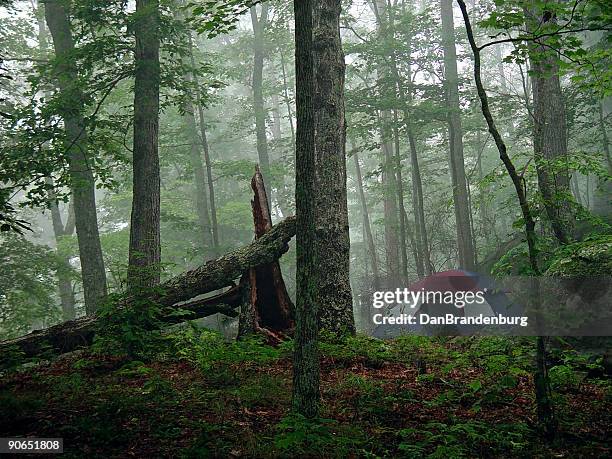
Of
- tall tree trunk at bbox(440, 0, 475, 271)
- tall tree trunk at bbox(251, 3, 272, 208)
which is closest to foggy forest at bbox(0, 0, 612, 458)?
tall tree trunk at bbox(440, 0, 475, 271)

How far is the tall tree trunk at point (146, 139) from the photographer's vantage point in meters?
11.7

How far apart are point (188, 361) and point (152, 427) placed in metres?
2.92

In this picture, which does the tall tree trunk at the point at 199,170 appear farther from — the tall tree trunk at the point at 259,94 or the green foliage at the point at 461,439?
the green foliage at the point at 461,439

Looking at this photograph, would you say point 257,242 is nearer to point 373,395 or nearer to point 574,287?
point 373,395

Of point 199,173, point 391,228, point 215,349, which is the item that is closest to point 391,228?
point 391,228

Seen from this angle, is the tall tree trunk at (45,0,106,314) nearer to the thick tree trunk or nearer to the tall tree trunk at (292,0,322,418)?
the thick tree trunk

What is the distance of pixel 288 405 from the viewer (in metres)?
5.88

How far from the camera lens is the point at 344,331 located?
29.8 feet

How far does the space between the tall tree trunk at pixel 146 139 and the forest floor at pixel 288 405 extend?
3.96 meters

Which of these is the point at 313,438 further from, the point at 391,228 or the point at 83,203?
the point at 391,228

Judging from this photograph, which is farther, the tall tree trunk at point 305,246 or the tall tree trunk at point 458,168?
the tall tree trunk at point 458,168

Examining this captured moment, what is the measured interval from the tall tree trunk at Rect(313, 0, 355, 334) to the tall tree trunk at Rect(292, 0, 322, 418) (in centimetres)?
384

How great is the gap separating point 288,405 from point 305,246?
6.16 ft

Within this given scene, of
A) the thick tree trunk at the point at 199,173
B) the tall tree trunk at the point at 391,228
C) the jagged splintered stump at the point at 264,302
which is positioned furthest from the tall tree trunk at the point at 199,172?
the jagged splintered stump at the point at 264,302
